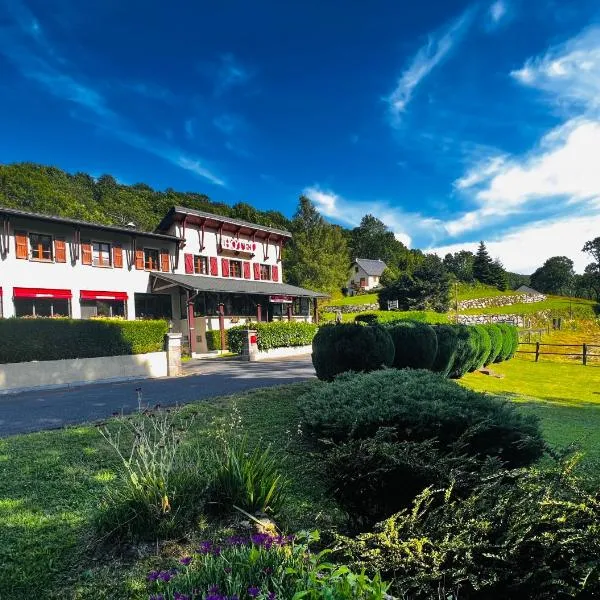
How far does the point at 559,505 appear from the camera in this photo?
272 cm

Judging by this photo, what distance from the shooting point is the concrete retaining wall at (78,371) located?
465 inches

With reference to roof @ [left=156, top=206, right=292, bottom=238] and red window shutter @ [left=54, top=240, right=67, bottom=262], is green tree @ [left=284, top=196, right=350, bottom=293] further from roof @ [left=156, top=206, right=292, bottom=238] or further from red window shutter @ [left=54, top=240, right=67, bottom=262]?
red window shutter @ [left=54, top=240, right=67, bottom=262]

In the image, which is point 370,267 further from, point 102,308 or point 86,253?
point 86,253

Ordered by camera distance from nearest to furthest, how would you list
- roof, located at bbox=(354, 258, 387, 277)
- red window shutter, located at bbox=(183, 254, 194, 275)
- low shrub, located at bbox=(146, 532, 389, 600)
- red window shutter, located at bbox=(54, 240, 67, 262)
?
low shrub, located at bbox=(146, 532, 389, 600) < red window shutter, located at bbox=(54, 240, 67, 262) < red window shutter, located at bbox=(183, 254, 194, 275) < roof, located at bbox=(354, 258, 387, 277)

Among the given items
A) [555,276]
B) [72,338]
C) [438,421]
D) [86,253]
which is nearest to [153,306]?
[86,253]

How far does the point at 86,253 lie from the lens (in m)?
24.7

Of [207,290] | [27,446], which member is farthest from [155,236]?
[27,446]

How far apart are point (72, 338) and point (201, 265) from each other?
18.4m

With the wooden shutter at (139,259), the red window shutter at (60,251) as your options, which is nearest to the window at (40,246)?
the red window shutter at (60,251)

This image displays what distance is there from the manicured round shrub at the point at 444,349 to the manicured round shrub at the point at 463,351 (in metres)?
0.68

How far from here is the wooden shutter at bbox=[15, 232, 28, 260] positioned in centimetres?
2197

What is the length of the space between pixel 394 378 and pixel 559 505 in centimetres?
308

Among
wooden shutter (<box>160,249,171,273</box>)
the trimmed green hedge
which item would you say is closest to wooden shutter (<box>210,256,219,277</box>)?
wooden shutter (<box>160,249,171,273</box>)

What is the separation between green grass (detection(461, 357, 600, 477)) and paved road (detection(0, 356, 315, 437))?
6829mm
